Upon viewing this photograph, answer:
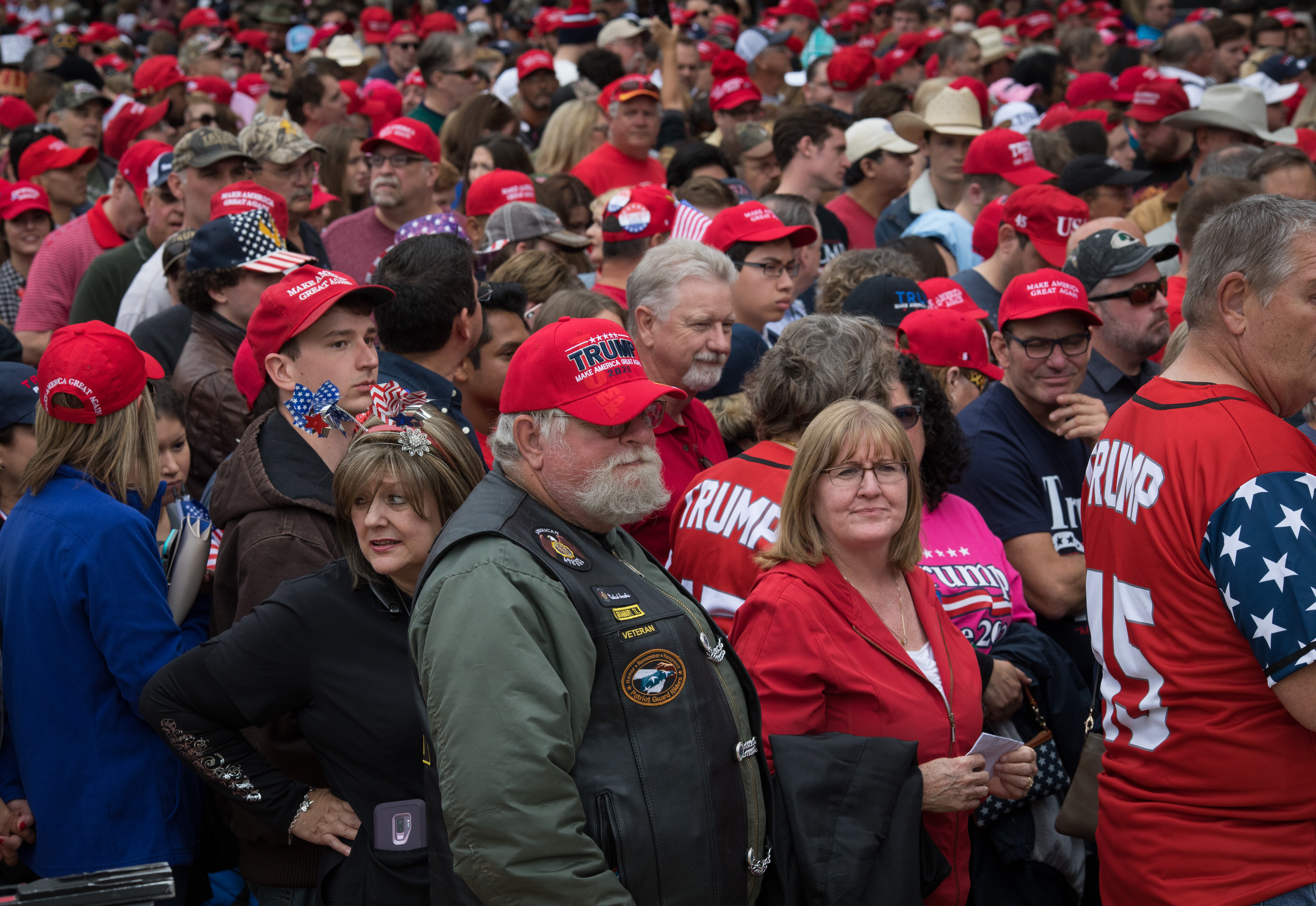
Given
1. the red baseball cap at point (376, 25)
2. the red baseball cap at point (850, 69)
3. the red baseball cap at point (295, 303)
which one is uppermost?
the red baseball cap at point (295, 303)

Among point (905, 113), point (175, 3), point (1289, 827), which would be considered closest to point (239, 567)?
point (1289, 827)

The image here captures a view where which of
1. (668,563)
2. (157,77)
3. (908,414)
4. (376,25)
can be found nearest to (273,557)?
(668,563)

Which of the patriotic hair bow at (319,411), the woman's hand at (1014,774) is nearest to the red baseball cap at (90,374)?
the patriotic hair bow at (319,411)

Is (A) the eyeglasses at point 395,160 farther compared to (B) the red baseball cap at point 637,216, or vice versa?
(A) the eyeglasses at point 395,160

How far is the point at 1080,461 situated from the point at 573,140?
17.9 ft

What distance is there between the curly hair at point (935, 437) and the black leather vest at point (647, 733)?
143 cm

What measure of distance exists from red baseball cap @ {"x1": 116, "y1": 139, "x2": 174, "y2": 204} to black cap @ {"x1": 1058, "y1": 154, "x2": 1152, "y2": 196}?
5185mm

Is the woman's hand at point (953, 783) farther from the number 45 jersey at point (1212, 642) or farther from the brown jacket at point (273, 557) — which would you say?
the brown jacket at point (273, 557)

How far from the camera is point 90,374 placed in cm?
329

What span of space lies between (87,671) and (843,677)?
1.99m

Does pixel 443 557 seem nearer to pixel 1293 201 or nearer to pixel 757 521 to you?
pixel 757 521

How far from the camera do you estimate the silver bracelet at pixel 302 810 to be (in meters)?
2.93

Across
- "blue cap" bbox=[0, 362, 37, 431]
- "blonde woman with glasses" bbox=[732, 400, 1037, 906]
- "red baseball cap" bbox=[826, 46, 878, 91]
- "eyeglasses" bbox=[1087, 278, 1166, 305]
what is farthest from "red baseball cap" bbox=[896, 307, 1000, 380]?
"red baseball cap" bbox=[826, 46, 878, 91]

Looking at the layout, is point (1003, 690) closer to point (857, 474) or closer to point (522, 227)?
point (857, 474)
